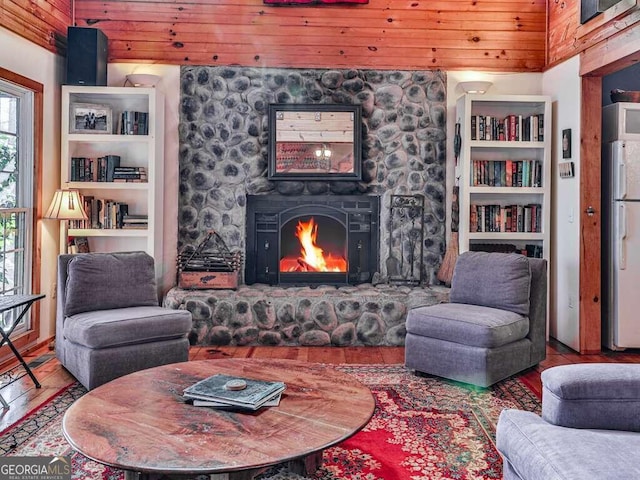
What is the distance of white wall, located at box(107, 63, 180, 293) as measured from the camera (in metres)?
5.01

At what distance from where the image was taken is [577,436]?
1615 millimetres

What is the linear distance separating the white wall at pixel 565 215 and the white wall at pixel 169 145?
3.49 metres

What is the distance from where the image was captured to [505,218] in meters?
4.92

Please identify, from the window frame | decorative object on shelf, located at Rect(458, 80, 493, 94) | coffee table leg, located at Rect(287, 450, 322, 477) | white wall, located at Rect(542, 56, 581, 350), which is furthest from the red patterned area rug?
decorative object on shelf, located at Rect(458, 80, 493, 94)

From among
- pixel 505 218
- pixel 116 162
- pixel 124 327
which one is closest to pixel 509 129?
pixel 505 218

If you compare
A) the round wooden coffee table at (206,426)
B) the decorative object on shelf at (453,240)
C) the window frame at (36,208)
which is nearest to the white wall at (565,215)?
the decorative object on shelf at (453,240)

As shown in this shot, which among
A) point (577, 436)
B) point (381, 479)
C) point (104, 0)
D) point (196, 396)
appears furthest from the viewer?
point (104, 0)

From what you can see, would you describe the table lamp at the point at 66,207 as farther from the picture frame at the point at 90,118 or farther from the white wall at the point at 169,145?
the white wall at the point at 169,145

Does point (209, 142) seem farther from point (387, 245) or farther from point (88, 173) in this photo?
point (387, 245)

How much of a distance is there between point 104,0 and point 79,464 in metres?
4.26

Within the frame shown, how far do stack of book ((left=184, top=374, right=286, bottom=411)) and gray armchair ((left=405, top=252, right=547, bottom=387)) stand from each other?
65.0 inches

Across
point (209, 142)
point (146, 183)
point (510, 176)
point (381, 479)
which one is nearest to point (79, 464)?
point (381, 479)

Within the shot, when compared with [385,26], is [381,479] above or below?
below

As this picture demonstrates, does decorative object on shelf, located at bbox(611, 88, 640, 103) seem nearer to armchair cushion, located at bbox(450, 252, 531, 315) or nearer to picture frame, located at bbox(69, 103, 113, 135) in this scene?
armchair cushion, located at bbox(450, 252, 531, 315)
